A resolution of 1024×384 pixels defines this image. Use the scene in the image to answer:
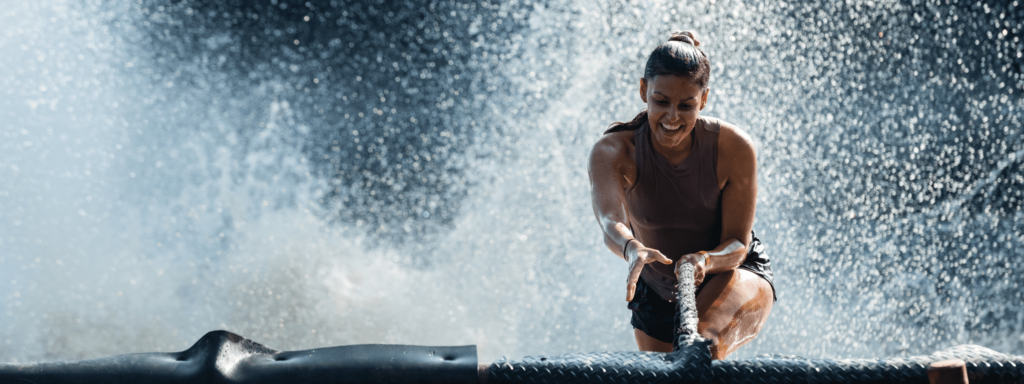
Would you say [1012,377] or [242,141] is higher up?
[242,141]

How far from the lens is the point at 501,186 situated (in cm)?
496

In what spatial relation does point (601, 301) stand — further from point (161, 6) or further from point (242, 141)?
point (161, 6)

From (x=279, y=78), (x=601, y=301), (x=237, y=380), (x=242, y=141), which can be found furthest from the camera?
(x=279, y=78)

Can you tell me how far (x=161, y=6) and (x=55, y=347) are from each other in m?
2.73

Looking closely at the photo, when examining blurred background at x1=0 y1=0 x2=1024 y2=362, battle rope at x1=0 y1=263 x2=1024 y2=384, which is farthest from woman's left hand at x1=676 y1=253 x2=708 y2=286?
blurred background at x1=0 y1=0 x2=1024 y2=362

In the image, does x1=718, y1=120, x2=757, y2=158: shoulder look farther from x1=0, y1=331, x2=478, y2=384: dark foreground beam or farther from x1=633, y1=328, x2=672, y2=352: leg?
x1=0, y1=331, x2=478, y2=384: dark foreground beam

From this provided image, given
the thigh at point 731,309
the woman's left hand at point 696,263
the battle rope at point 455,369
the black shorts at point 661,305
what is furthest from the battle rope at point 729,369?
the black shorts at point 661,305

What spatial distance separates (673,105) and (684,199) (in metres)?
0.30

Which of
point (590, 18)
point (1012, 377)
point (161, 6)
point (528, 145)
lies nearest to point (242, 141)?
point (161, 6)

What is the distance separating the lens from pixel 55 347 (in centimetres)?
482

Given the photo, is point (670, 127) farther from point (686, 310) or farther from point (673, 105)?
point (686, 310)

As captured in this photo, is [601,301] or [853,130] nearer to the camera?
[601,301]

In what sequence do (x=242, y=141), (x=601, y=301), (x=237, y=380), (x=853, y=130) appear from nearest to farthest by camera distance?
(x=237, y=380), (x=601, y=301), (x=853, y=130), (x=242, y=141)

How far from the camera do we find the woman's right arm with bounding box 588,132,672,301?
158 centimetres
